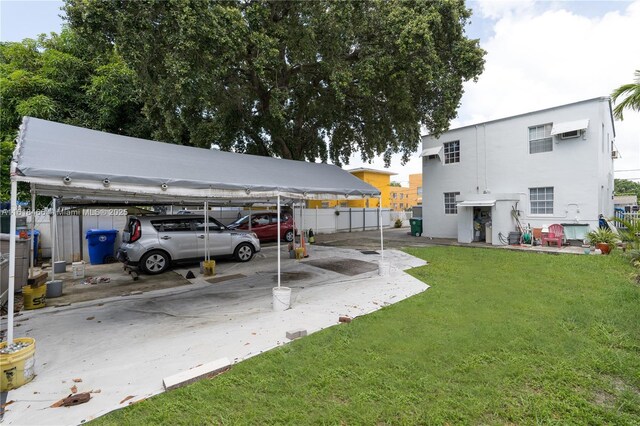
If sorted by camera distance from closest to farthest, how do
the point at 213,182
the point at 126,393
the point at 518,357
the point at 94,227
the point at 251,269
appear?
the point at 126,393 → the point at 518,357 → the point at 213,182 → the point at 251,269 → the point at 94,227

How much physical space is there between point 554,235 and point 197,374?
1414 centimetres

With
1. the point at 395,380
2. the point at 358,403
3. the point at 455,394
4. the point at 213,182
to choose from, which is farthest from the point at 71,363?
the point at 455,394

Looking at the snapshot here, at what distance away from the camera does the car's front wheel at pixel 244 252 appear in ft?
32.4

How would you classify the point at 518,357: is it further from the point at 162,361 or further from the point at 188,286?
the point at 188,286

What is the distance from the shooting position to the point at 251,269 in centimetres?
882

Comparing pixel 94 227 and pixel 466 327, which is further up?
pixel 94 227

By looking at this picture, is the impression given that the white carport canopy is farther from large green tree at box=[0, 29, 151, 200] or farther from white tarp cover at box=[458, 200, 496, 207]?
white tarp cover at box=[458, 200, 496, 207]

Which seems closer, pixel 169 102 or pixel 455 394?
pixel 455 394

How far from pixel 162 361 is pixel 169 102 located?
393 inches

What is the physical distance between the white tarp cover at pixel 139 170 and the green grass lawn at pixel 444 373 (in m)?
2.56

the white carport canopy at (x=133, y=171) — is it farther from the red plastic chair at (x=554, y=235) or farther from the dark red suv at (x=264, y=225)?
the red plastic chair at (x=554, y=235)

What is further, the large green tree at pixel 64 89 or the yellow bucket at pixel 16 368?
the large green tree at pixel 64 89

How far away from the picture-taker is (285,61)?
11484 mm

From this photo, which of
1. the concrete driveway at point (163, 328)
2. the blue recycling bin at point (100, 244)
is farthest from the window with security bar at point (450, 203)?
the blue recycling bin at point (100, 244)
